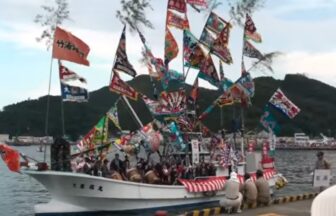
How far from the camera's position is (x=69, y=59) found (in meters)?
21.3

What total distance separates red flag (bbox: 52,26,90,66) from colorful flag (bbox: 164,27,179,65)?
5875mm

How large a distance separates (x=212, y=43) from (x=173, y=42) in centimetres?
200

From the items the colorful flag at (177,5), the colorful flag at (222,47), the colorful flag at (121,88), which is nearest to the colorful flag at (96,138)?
the colorful flag at (121,88)

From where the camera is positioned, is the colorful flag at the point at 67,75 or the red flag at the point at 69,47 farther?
the colorful flag at the point at 67,75

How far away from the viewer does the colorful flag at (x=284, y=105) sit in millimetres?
24688

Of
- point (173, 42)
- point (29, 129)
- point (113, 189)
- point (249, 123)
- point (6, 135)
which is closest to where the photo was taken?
point (113, 189)

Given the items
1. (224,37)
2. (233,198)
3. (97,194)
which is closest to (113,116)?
(97,194)

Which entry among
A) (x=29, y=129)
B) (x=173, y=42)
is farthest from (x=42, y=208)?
(x=29, y=129)

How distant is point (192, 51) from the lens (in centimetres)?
2711

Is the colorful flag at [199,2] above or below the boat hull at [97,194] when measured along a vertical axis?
above

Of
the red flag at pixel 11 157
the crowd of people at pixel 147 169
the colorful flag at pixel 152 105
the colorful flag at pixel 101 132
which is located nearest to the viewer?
the red flag at pixel 11 157

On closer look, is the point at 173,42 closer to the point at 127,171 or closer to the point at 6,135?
the point at 127,171

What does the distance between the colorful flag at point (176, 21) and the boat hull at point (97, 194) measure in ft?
26.2

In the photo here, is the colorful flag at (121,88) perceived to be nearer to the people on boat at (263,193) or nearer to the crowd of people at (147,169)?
the crowd of people at (147,169)
